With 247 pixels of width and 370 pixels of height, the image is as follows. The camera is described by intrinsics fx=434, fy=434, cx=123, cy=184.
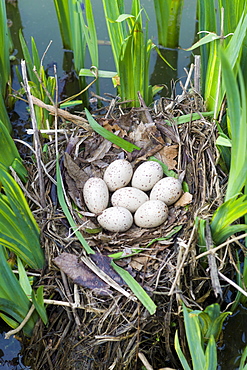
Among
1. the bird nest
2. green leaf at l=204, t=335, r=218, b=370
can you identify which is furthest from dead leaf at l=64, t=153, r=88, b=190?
green leaf at l=204, t=335, r=218, b=370

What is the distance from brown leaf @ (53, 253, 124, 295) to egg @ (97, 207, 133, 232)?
0.15 m

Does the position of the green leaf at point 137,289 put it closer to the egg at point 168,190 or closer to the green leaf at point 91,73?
the egg at point 168,190

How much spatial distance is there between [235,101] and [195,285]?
2.00ft

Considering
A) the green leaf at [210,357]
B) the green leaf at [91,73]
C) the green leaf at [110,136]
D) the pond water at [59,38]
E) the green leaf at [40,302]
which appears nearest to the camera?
the green leaf at [210,357]

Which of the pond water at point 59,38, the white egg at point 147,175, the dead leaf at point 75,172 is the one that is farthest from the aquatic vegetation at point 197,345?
the pond water at point 59,38

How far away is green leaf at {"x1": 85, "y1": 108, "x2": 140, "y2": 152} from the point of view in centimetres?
157

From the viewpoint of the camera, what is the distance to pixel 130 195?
1.60 metres

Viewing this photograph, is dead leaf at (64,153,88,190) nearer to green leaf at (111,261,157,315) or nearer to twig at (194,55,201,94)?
green leaf at (111,261,157,315)

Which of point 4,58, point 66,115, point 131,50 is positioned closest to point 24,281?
point 66,115

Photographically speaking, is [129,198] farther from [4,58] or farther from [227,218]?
[4,58]

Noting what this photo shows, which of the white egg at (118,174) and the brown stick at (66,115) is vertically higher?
the brown stick at (66,115)

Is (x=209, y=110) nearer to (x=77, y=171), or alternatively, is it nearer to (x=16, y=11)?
(x=77, y=171)

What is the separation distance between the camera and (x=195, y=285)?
1389 millimetres

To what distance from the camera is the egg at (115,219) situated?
1516 mm
